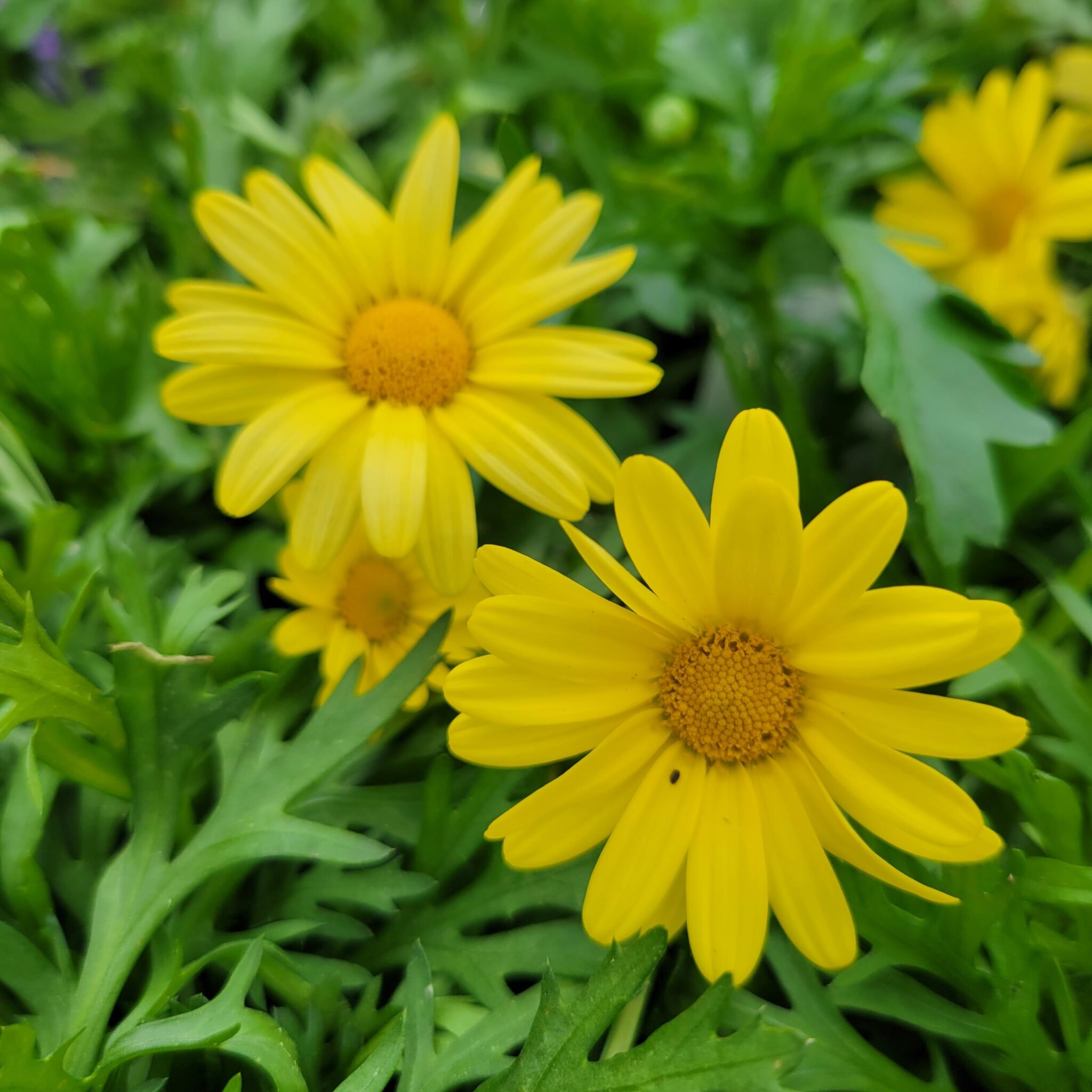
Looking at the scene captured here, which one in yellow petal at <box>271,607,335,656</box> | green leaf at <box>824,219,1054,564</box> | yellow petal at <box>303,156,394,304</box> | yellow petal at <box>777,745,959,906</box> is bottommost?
green leaf at <box>824,219,1054,564</box>

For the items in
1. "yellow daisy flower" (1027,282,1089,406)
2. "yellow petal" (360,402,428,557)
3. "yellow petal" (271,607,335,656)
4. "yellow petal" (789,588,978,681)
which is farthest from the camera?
"yellow daisy flower" (1027,282,1089,406)

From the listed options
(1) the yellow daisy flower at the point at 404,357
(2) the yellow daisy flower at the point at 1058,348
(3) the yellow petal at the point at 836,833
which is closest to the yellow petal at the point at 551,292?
(1) the yellow daisy flower at the point at 404,357

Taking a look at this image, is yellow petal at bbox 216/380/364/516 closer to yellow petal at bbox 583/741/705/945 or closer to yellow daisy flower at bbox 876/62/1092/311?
yellow petal at bbox 583/741/705/945

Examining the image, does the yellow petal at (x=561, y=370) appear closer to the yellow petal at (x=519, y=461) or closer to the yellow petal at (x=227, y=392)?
the yellow petal at (x=519, y=461)

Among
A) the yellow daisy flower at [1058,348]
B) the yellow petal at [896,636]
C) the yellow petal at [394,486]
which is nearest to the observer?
the yellow petal at [896,636]

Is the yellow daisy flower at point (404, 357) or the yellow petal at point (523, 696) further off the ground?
the yellow daisy flower at point (404, 357)

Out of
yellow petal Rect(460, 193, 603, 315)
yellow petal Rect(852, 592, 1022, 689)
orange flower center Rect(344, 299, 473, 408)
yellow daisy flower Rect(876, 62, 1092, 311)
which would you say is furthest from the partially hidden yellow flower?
yellow daisy flower Rect(876, 62, 1092, 311)

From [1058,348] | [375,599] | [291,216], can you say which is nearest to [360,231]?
[291,216]
